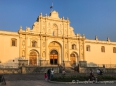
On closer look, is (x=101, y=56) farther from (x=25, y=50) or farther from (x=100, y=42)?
(x=25, y=50)

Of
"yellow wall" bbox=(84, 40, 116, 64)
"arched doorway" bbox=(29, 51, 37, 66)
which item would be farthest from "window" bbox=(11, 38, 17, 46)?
"yellow wall" bbox=(84, 40, 116, 64)

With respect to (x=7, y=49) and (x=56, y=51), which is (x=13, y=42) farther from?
(x=56, y=51)

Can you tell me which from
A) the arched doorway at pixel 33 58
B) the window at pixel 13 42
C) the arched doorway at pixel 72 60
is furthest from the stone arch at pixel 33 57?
the arched doorway at pixel 72 60

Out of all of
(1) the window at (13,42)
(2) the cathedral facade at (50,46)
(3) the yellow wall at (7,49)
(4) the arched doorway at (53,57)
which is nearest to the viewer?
(3) the yellow wall at (7,49)

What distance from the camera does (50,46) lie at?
1620 inches

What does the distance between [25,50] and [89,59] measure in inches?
711

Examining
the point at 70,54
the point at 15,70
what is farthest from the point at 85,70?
the point at 15,70

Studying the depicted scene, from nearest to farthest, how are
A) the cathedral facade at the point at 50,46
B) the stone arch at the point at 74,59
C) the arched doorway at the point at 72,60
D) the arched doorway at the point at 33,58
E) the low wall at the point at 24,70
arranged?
the low wall at the point at 24,70, the cathedral facade at the point at 50,46, the arched doorway at the point at 33,58, the arched doorway at the point at 72,60, the stone arch at the point at 74,59

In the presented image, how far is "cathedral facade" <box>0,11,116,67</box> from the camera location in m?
35.7

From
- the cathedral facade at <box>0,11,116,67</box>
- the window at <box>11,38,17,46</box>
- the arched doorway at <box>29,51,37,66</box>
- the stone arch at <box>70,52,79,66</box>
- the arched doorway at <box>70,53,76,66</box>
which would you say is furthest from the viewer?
the stone arch at <box>70,52,79,66</box>

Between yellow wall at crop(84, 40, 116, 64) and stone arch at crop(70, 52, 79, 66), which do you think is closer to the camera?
stone arch at crop(70, 52, 79, 66)

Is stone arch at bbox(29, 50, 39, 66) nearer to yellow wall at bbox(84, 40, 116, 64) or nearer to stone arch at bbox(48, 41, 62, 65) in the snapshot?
stone arch at bbox(48, 41, 62, 65)

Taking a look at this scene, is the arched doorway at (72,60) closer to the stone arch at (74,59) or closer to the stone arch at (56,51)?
the stone arch at (74,59)

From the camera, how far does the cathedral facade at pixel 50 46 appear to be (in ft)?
117
